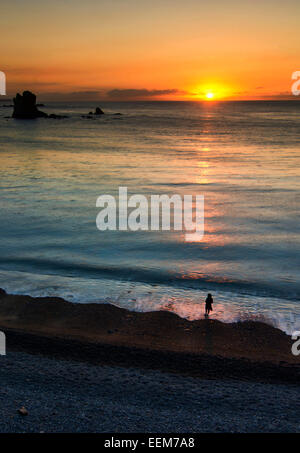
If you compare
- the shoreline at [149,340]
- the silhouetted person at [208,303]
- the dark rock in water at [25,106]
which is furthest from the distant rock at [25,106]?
the silhouetted person at [208,303]

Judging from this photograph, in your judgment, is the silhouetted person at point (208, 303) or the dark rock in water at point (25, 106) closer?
the silhouetted person at point (208, 303)

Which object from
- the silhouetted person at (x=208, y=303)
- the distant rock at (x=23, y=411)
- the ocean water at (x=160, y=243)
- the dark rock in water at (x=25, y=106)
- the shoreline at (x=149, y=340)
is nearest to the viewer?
the distant rock at (x=23, y=411)

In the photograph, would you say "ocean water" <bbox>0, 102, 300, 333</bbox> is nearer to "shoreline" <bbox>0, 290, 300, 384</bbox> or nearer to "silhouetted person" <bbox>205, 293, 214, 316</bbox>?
"silhouetted person" <bbox>205, 293, 214, 316</bbox>

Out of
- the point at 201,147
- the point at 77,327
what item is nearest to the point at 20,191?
the point at 77,327

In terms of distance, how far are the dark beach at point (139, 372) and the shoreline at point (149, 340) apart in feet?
0.12

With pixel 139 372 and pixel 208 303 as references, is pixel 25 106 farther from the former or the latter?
→ pixel 139 372

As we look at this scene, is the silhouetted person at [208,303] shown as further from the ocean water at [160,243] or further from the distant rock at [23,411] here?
the distant rock at [23,411]

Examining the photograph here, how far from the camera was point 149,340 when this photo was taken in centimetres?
1602

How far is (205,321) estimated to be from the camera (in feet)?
57.7

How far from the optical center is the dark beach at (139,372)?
1102cm

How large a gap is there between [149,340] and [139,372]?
2.47m

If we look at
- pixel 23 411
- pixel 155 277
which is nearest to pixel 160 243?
pixel 155 277

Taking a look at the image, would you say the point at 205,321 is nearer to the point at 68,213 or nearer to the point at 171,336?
the point at 171,336

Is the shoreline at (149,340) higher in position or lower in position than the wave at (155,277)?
lower
